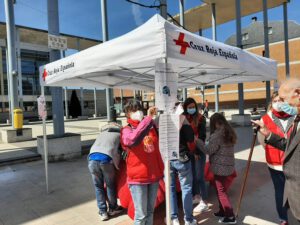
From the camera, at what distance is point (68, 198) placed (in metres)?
4.81

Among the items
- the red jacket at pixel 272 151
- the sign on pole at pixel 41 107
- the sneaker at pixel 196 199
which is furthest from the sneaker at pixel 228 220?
the sign on pole at pixel 41 107

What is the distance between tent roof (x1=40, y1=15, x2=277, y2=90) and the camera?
2672 millimetres

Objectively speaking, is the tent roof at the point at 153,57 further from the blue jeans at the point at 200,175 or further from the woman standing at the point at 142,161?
the blue jeans at the point at 200,175

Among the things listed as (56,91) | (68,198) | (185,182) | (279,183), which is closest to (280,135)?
(279,183)

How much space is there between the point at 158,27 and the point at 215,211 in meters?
2.91

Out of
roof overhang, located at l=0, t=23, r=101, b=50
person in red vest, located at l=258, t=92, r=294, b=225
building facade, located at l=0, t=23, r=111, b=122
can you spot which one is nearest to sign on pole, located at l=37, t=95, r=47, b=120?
person in red vest, located at l=258, t=92, r=294, b=225

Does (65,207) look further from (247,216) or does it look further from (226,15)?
(226,15)

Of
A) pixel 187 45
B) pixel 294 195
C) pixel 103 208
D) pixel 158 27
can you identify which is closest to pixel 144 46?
pixel 158 27

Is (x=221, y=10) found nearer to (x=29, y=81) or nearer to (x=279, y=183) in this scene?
(x=279, y=183)

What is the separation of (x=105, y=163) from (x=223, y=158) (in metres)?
1.65

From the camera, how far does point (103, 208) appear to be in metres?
3.96

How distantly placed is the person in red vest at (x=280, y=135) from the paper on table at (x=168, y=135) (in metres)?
1.06

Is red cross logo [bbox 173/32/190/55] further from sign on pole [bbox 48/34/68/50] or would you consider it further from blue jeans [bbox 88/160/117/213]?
sign on pole [bbox 48/34/68/50]

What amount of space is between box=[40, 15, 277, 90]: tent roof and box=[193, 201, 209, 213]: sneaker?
6.98ft
